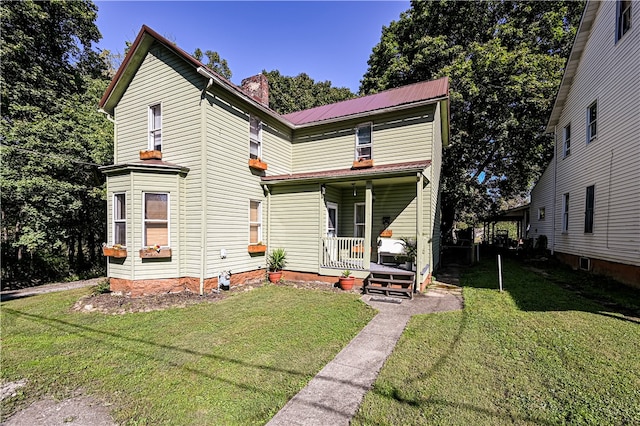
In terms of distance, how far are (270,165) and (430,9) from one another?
16.8 metres

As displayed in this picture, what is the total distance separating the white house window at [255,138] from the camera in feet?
31.4

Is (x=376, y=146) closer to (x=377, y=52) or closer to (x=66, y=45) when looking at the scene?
(x=377, y=52)

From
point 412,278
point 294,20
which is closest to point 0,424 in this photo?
point 412,278

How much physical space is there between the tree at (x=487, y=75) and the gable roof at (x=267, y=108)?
21.8 feet

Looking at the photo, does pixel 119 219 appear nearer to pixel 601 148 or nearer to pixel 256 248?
pixel 256 248

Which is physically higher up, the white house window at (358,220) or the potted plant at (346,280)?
the white house window at (358,220)

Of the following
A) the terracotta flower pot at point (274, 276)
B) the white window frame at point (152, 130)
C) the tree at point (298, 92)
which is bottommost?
the terracotta flower pot at point (274, 276)

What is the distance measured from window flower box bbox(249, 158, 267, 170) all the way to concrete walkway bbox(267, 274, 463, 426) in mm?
6141

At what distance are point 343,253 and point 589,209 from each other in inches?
382

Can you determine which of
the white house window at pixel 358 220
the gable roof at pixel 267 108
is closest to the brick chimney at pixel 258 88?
the gable roof at pixel 267 108

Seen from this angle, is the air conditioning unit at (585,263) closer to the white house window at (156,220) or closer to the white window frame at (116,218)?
the white house window at (156,220)

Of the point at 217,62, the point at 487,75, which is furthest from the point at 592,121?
the point at 217,62

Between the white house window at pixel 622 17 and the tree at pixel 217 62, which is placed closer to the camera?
the white house window at pixel 622 17

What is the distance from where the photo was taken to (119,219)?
26.1 ft
